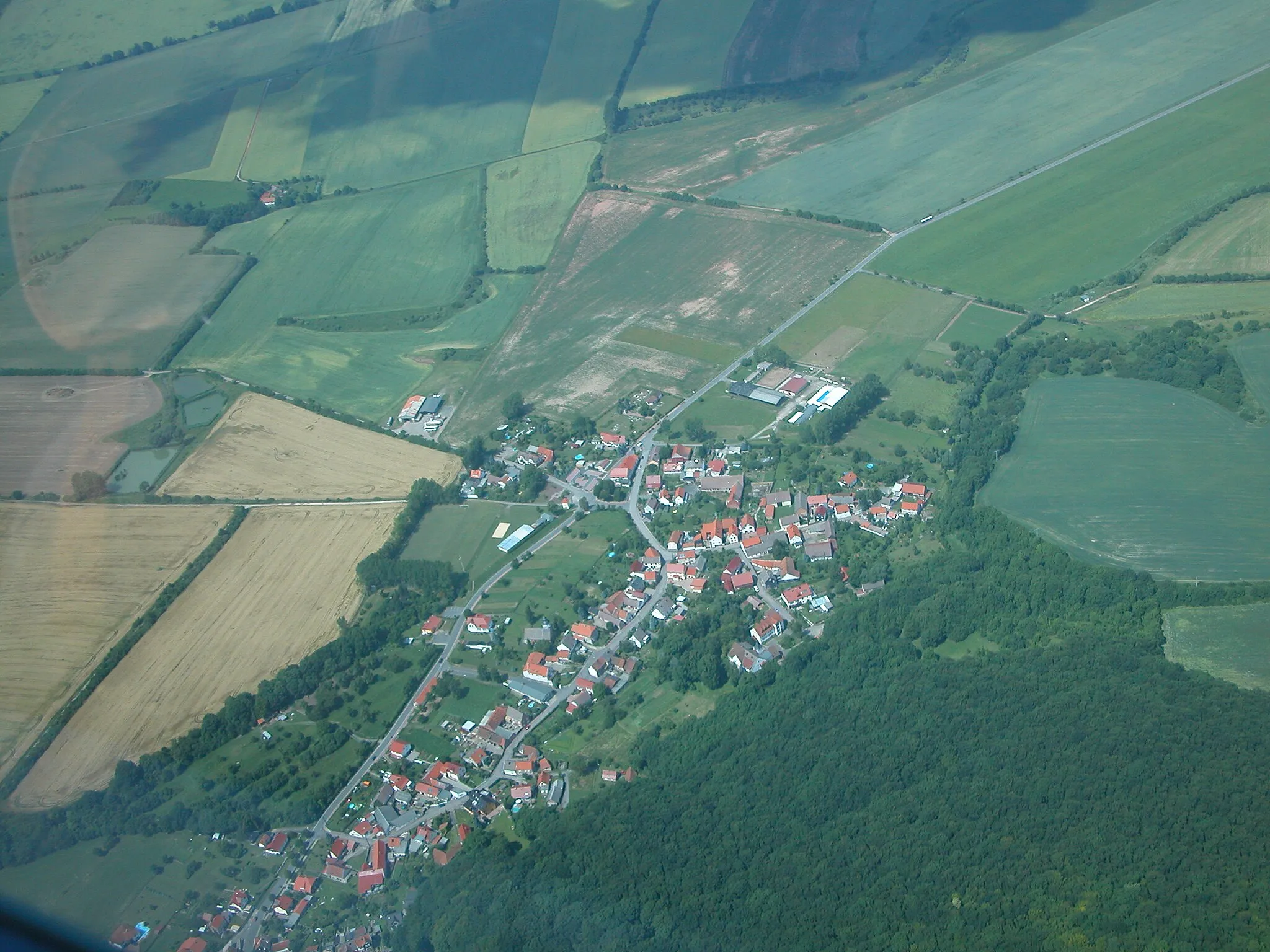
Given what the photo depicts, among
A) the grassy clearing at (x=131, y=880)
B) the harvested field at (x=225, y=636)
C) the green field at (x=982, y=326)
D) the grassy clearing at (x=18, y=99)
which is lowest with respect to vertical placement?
the green field at (x=982, y=326)

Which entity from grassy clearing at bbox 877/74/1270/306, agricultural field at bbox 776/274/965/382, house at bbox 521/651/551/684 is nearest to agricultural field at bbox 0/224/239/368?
house at bbox 521/651/551/684

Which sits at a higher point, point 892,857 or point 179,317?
point 179,317

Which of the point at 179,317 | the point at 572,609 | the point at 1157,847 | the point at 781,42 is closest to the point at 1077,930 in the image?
the point at 1157,847

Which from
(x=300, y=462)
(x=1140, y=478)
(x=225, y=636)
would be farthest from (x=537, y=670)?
(x=1140, y=478)

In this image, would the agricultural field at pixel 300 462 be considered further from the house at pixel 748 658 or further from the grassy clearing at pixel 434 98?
the grassy clearing at pixel 434 98

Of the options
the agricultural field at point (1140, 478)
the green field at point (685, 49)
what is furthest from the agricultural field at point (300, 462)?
the green field at point (685, 49)

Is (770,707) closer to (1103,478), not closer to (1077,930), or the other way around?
(1077,930)

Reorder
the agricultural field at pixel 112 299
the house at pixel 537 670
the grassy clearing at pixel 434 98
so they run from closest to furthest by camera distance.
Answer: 1. the house at pixel 537 670
2. the agricultural field at pixel 112 299
3. the grassy clearing at pixel 434 98
